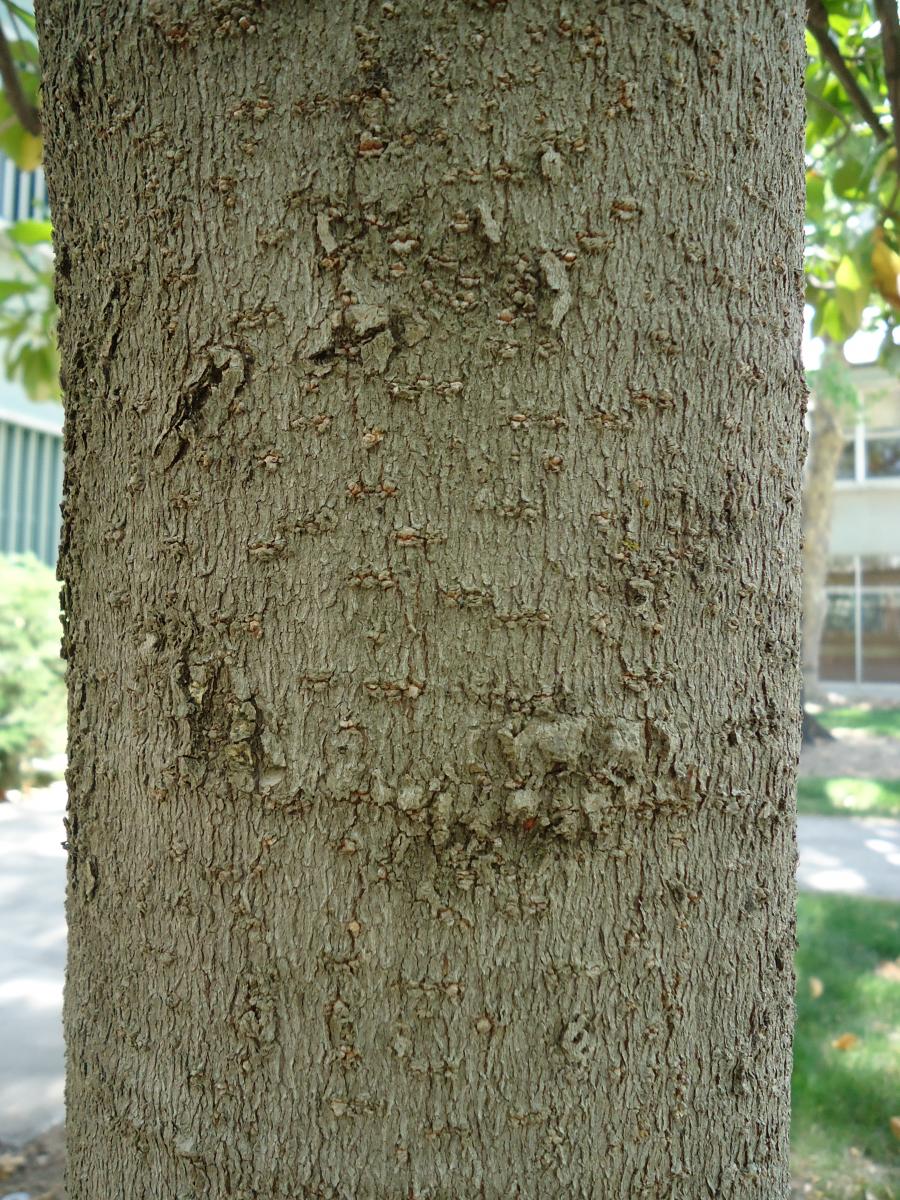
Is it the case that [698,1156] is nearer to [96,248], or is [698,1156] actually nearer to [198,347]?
[198,347]

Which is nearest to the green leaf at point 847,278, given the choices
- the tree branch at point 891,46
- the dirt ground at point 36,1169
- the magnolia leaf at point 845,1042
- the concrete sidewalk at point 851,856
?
the tree branch at point 891,46

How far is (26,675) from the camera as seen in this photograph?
8773 millimetres

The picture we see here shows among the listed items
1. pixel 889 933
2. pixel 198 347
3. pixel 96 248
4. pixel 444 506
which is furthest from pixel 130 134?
pixel 889 933

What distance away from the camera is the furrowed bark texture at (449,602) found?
99 cm

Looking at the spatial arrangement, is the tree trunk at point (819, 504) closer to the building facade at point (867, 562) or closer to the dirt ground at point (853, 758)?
the dirt ground at point (853, 758)

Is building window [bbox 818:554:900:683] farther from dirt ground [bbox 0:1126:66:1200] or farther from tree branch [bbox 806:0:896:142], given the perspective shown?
tree branch [bbox 806:0:896:142]

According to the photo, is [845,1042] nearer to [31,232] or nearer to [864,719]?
[31,232]


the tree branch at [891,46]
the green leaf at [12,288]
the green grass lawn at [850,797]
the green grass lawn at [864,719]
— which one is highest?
the tree branch at [891,46]

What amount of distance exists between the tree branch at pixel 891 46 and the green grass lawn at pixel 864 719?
12840 millimetres

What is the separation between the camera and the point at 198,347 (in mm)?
1051

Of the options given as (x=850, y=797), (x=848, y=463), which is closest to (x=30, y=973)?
(x=850, y=797)

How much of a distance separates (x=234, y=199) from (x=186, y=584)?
1.27 ft

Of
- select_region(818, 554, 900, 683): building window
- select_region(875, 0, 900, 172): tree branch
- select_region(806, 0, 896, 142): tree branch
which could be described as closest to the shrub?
select_region(806, 0, 896, 142): tree branch

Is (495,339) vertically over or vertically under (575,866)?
over
